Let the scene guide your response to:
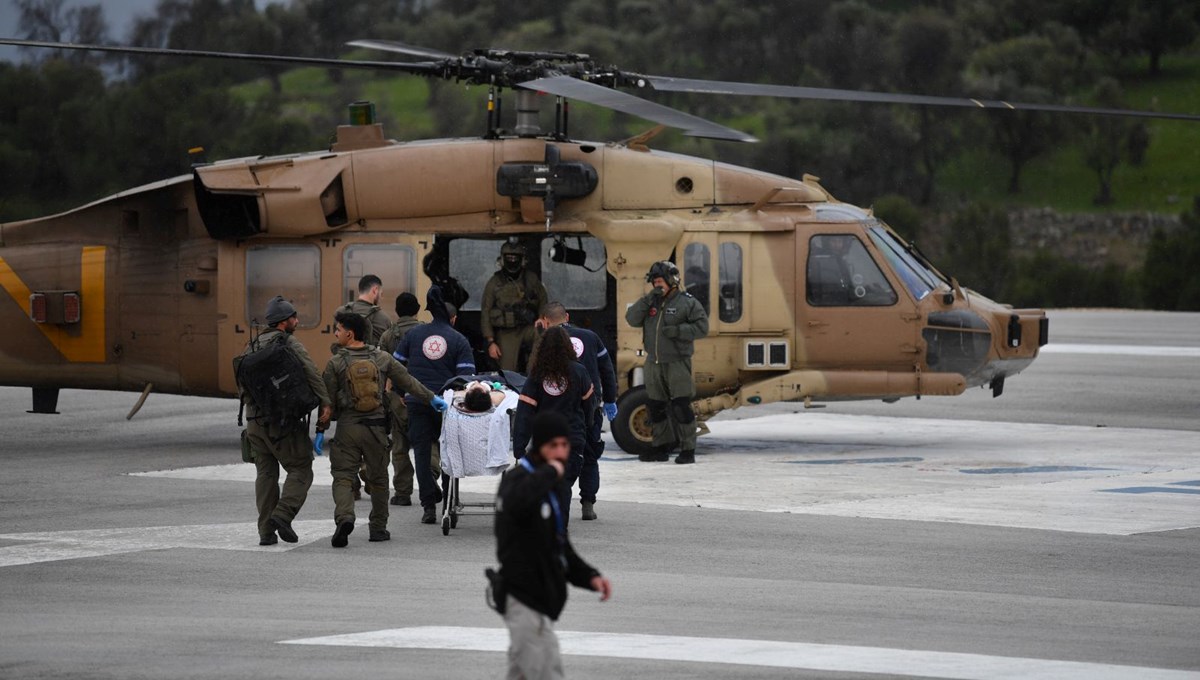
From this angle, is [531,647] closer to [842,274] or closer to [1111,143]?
[842,274]

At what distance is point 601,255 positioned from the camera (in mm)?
17312

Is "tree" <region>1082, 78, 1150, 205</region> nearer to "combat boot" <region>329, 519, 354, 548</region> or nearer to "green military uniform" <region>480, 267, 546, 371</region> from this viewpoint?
"green military uniform" <region>480, 267, 546, 371</region>

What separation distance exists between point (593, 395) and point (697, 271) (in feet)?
15.4

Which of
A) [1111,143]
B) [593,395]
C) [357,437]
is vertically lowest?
[357,437]

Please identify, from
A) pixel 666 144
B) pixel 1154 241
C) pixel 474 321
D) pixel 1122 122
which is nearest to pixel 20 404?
pixel 474 321

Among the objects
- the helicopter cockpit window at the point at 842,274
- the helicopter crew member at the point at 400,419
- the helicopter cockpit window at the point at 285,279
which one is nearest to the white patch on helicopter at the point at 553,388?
the helicopter crew member at the point at 400,419

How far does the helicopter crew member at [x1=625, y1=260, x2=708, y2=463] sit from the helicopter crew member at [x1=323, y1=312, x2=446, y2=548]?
4.24m

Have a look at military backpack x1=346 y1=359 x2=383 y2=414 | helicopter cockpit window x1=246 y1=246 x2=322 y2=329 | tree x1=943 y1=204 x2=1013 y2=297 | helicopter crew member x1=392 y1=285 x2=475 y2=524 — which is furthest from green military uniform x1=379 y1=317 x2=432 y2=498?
tree x1=943 y1=204 x2=1013 y2=297

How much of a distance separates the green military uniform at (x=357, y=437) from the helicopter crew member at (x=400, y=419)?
1360mm

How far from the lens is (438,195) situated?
656 inches

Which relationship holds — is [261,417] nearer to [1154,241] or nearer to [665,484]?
[665,484]

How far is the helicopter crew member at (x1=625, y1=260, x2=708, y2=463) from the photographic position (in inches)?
610

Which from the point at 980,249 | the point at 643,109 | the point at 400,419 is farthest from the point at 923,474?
the point at 980,249

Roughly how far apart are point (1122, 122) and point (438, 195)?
56.6 metres
